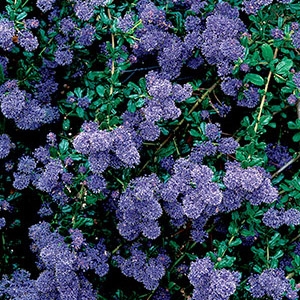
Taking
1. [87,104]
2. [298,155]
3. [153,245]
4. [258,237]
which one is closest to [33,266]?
[153,245]

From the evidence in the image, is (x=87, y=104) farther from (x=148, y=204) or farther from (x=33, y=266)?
(x=33, y=266)

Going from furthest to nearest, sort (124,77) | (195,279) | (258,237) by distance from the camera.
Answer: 1. (124,77)
2. (258,237)
3. (195,279)

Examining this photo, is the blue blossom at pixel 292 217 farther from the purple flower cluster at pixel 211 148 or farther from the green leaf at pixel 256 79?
the green leaf at pixel 256 79

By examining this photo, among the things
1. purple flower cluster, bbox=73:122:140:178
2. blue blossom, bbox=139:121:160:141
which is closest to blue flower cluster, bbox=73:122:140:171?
purple flower cluster, bbox=73:122:140:178

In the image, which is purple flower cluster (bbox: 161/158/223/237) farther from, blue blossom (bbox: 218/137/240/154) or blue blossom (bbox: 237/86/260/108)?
blue blossom (bbox: 237/86/260/108)

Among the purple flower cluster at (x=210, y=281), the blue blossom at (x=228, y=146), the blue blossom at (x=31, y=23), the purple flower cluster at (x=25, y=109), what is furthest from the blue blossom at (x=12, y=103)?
the purple flower cluster at (x=210, y=281)

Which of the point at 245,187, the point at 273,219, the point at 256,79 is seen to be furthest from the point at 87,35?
the point at 273,219
